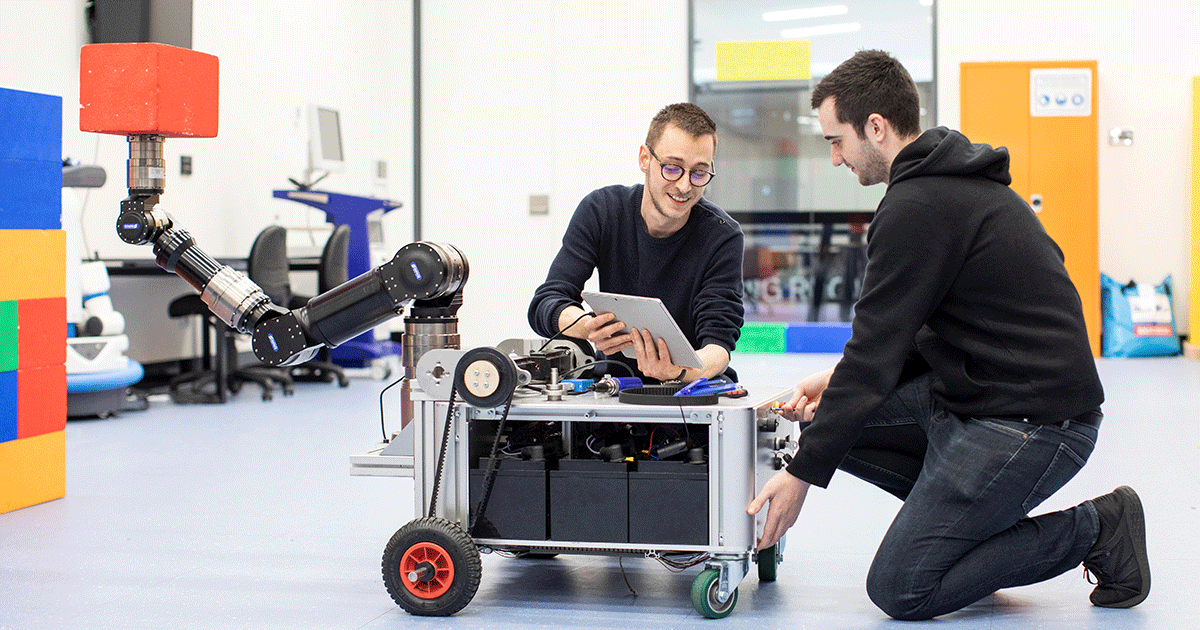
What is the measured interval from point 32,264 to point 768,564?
2.05m

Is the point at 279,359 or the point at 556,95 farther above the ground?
the point at 556,95

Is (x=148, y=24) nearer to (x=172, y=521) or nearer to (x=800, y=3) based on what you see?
(x=172, y=521)

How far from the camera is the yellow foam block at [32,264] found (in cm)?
284

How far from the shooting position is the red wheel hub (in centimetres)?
189

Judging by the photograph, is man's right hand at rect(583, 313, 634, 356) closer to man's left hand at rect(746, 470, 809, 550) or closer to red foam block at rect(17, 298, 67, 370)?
man's left hand at rect(746, 470, 809, 550)

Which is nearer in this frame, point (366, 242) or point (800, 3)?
point (366, 242)

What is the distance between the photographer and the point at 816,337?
7609 mm

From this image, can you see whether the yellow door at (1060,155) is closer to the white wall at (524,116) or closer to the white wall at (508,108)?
the white wall at (508,108)

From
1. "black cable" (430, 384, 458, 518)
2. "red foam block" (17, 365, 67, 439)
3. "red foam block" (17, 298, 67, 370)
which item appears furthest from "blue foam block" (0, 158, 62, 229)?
"black cable" (430, 384, 458, 518)

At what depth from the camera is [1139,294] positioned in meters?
7.15

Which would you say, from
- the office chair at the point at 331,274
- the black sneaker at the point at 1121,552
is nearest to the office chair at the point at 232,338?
the office chair at the point at 331,274

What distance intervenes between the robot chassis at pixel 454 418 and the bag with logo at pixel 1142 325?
572cm

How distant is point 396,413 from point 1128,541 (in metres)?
3.52

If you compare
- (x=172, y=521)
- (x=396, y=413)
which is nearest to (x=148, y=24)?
(x=396, y=413)
